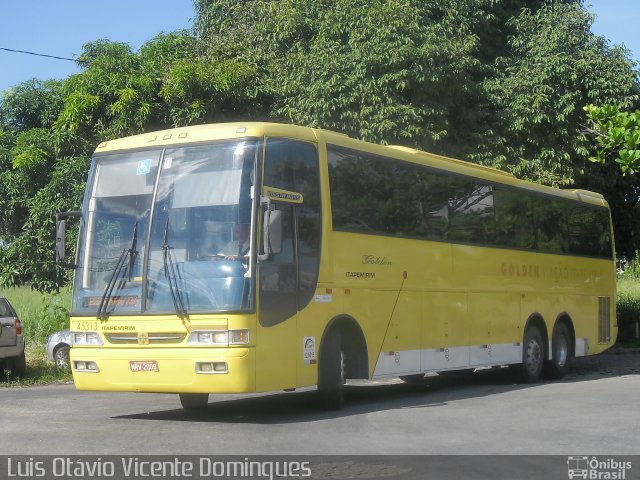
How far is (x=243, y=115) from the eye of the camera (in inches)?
934

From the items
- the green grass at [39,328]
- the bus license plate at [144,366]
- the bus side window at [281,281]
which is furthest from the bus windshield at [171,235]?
the green grass at [39,328]

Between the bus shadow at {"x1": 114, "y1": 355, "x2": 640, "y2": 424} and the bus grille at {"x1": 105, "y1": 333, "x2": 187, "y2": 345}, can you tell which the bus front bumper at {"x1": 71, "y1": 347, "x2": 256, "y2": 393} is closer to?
the bus grille at {"x1": 105, "y1": 333, "x2": 187, "y2": 345}

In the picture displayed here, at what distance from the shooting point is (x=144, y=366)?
39.6ft

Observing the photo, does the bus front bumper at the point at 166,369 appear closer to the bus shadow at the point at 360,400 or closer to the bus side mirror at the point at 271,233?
the bus shadow at the point at 360,400

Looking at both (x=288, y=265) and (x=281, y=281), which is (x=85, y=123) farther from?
(x=281, y=281)

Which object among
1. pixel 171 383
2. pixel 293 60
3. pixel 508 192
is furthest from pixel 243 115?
pixel 171 383

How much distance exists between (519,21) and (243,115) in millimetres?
7405

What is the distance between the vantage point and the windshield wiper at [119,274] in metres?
12.4

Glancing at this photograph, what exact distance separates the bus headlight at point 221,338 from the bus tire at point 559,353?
384 inches
